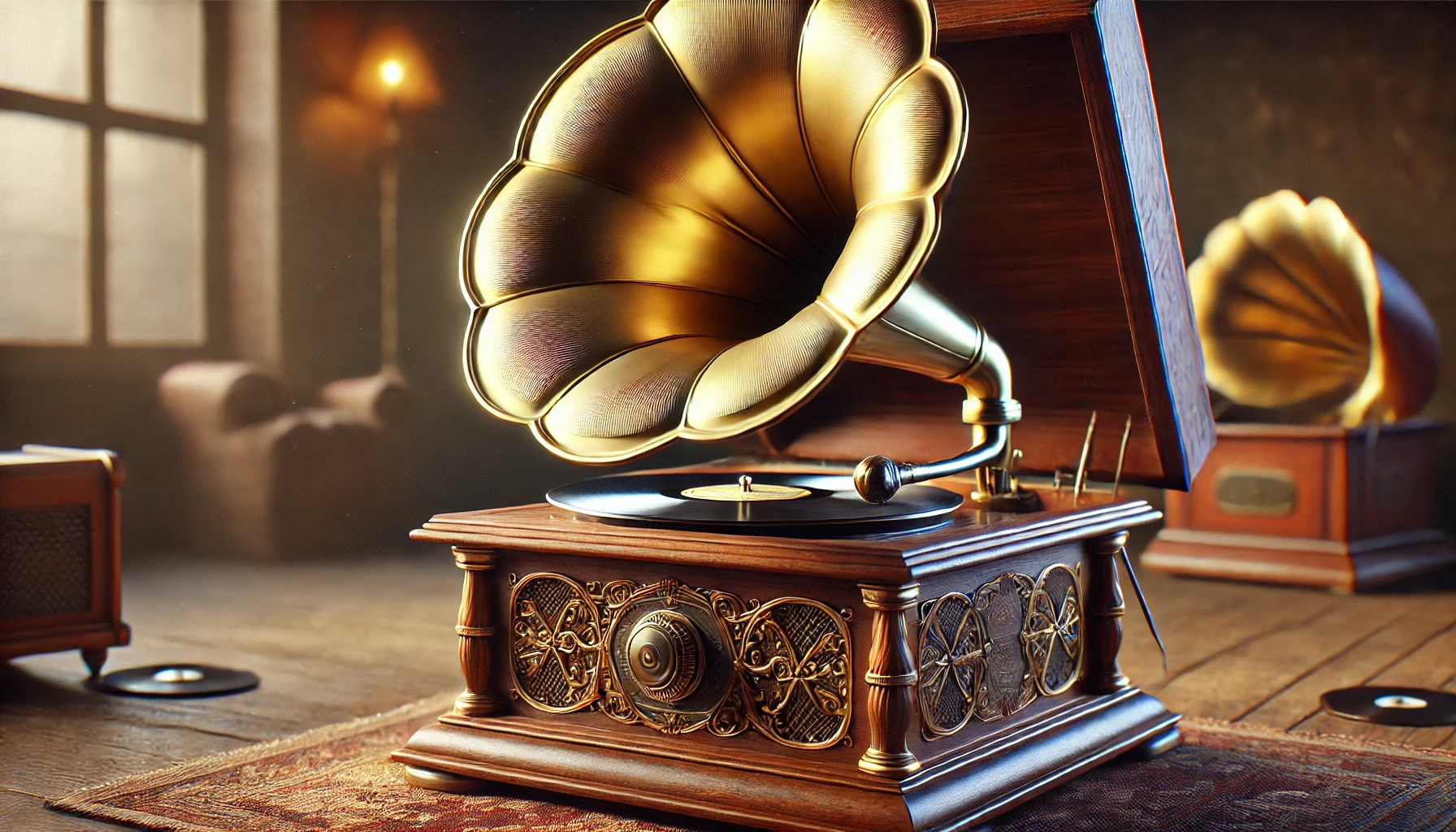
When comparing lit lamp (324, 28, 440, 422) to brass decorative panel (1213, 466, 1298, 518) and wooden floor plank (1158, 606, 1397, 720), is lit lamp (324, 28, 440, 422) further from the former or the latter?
wooden floor plank (1158, 606, 1397, 720)

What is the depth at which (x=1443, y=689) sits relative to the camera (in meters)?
2.16

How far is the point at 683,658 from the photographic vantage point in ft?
4.53

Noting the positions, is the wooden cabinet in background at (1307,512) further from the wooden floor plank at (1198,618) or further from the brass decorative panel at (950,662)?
the brass decorative panel at (950,662)

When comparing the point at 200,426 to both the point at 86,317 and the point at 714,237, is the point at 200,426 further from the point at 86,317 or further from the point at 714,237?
the point at 714,237

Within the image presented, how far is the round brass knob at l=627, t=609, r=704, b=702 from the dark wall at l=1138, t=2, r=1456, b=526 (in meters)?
3.22

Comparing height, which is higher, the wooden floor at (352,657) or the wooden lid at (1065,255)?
the wooden lid at (1065,255)

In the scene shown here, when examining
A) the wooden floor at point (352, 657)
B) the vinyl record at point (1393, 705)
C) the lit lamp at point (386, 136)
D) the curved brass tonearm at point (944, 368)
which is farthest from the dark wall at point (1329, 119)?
the curved brass tonearm at point (944, 368)

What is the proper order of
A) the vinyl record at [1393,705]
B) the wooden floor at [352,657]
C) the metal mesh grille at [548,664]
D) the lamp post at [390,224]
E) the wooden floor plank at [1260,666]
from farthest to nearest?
1. the lamp post at [390,224]
2. the wooden floor plank at [1260,666]
3. the vinyl record at [1393,705]
4. the wooden floor at [352,657]
5. the metal mesh grille at [548,664]

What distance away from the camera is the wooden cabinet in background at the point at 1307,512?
3270mm

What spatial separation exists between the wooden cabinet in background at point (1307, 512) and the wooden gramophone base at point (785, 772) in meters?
1.86

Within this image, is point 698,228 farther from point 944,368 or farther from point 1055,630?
point 1055,630

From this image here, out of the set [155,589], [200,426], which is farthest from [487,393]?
[200,426]

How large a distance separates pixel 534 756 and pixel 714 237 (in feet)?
2.08

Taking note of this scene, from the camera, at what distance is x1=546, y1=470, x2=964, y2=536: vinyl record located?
1.34 metres
